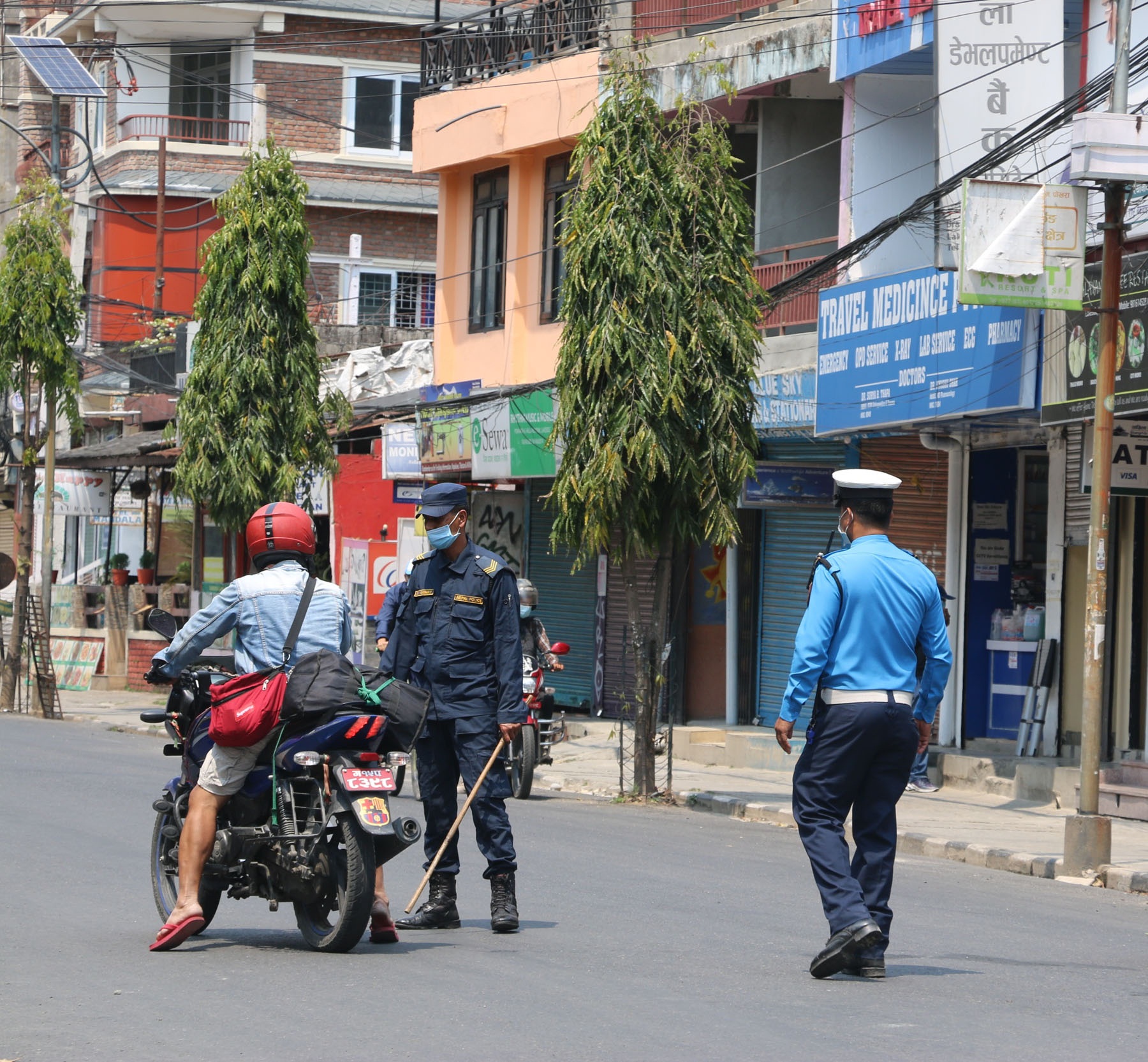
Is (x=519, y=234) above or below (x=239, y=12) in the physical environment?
below

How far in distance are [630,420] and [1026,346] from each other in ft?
10.5

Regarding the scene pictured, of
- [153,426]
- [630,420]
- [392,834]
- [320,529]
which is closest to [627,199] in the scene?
→ [630,420]

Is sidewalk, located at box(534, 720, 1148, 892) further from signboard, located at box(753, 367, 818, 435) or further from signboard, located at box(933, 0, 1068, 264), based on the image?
signboard, located at box(933, 0, 1068, 264)

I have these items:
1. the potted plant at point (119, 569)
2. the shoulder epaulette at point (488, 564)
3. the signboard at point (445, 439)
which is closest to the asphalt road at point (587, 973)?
the shoulder epaulette at point (488, 564)

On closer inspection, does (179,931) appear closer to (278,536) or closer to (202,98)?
(278,536)

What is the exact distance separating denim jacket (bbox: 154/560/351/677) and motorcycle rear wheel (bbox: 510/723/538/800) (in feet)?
23.8

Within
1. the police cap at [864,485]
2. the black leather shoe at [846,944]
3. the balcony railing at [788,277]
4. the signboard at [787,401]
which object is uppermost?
the balcony railing at [788,277]

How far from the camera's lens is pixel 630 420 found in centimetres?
1461

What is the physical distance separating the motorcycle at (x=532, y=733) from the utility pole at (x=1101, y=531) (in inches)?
179

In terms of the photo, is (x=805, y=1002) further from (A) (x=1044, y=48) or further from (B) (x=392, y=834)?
(A) (x=1044, y=48)

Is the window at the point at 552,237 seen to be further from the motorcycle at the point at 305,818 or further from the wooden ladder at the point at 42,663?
the motorcycle at the point at 305,818

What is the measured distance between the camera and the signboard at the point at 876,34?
16.6 metres

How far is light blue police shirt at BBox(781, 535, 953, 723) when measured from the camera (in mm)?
7117

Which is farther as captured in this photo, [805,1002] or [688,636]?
[688,636]
